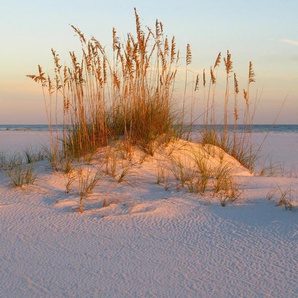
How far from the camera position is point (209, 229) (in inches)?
117

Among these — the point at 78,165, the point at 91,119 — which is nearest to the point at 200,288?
the point at 78,165

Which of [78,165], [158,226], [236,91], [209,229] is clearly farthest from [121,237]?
[236,91]

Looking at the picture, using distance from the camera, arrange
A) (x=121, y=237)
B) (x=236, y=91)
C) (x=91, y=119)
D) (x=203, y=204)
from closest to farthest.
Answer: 1. (x=121, y=237)
2. (x=203, y=204)
3. (x=91, y=119)
4. (x=236, y=91)

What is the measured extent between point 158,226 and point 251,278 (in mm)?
917

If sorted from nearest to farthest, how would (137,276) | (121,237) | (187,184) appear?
(137,276)
(121,237)
(187,184)

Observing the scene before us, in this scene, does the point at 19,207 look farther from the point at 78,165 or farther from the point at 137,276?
the point at 137,276

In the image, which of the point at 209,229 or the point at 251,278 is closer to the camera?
the point at 251,278

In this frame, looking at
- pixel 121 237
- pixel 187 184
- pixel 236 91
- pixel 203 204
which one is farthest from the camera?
pixel 236 91

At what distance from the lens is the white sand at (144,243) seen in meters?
2.22

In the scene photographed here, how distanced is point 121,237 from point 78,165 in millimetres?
1639

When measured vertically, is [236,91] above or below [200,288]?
above

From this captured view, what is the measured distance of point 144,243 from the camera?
2.78 meters

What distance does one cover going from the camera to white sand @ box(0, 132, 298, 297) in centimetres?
222

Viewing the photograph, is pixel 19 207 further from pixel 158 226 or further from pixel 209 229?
pixel 209 229
